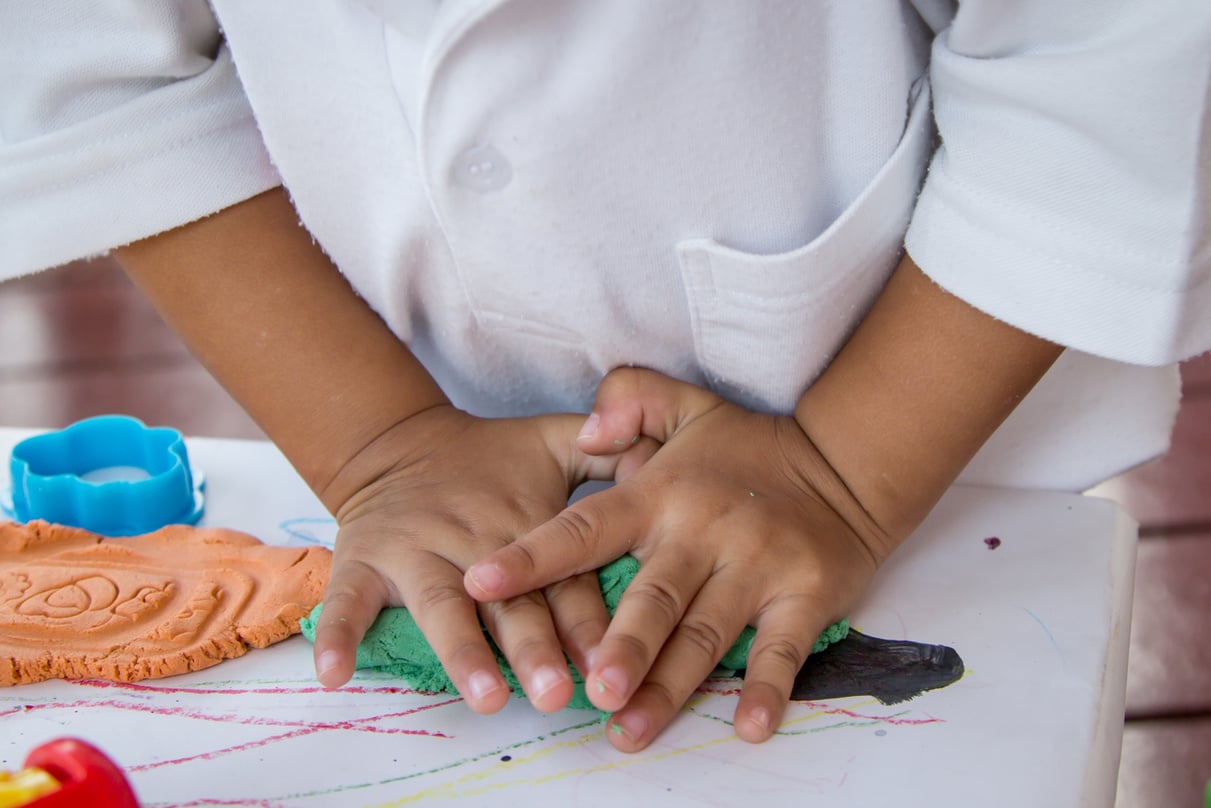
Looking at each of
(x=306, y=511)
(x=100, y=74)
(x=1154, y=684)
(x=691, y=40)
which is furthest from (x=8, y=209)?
(x=1154, y=684)

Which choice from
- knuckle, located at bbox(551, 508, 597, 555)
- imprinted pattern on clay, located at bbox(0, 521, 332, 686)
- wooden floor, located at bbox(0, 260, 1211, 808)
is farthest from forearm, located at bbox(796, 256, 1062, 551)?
wooden floor, located at bbox(0, 260, 1211, 808)

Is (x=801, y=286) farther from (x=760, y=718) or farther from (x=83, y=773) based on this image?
(x=83, y=773)

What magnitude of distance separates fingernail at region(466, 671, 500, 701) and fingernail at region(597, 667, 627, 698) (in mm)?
34

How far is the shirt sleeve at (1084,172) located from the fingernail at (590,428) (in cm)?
14

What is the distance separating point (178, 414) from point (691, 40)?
89 centimetres

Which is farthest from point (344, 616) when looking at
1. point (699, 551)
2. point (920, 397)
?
point (920, 397)

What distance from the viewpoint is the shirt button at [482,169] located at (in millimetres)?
434

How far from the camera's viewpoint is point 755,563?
0.42m

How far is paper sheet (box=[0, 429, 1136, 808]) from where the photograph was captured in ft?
1.12

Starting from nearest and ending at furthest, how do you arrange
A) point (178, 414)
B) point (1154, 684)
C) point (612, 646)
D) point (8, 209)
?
point (612, 646) < point (8, 209) < point (1154, 684) < point (178, 414)

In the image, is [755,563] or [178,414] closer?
[755,563]

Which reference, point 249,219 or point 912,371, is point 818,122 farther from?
point 249,219

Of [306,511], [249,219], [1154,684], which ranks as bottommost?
[1154,684]

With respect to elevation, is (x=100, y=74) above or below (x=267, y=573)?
above
